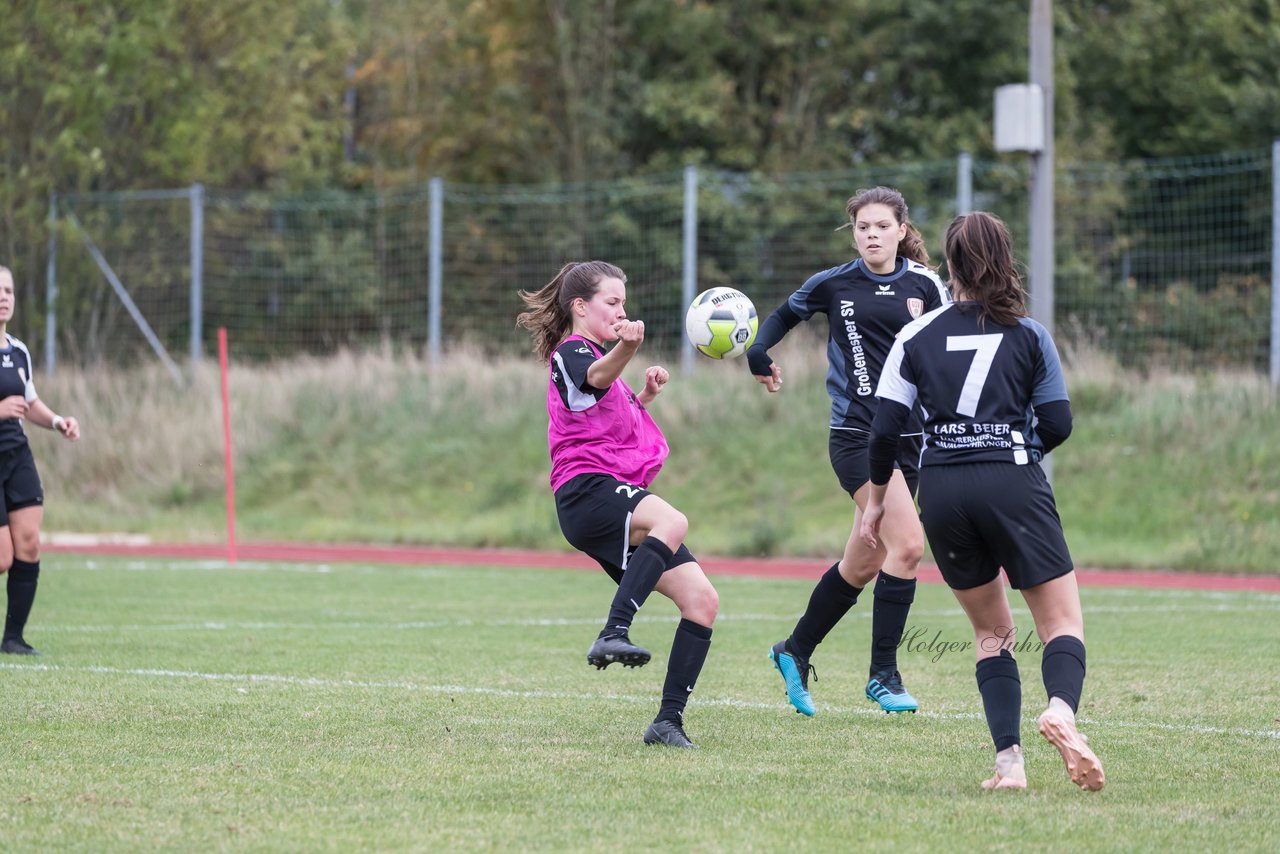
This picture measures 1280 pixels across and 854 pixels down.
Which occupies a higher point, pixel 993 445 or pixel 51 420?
pixel 993 445

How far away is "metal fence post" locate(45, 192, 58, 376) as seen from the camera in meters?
23.9

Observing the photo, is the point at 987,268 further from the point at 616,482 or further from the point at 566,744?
the point at 566,744

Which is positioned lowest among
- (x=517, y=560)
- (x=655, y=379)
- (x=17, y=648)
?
(x=517, y=560)

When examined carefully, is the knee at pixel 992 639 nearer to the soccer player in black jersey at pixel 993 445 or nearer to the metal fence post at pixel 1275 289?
the soccer player in black jersey at pixel 993 445

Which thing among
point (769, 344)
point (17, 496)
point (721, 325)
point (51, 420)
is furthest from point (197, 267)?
point (721, 325)

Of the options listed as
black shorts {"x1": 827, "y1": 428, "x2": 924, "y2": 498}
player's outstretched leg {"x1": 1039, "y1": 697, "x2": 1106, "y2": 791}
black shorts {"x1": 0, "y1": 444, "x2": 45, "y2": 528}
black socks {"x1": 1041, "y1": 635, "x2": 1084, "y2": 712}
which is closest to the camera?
player's outstretched leg {"x1": 1039, "y1": 697, "x2": 1106, "y2": 791}

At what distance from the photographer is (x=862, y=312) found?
7273 mm

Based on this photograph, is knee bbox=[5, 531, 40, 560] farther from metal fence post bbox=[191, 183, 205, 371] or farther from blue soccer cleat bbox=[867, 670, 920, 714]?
metal fence post bbox=[191, 183, 205, 371]

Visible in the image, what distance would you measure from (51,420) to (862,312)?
456cm

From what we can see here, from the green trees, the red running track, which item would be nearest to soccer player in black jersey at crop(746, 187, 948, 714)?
the red running track

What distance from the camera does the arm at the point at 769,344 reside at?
714 centimetres

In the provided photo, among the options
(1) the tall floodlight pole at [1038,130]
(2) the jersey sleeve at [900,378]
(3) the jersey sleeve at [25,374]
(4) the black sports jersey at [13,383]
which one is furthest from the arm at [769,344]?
(1) the tall floodlight pole at [1038,130]

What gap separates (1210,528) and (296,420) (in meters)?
12.1

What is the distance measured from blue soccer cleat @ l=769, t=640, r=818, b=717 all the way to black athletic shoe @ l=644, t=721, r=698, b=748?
0.89 m
